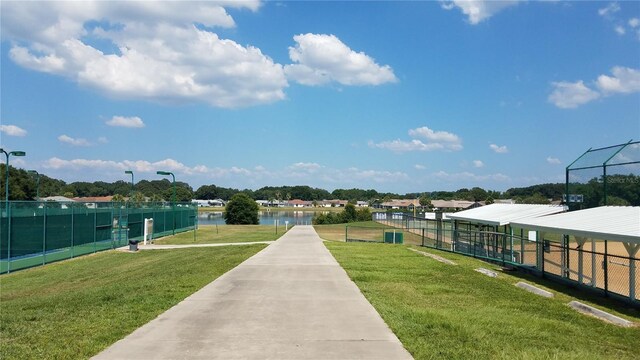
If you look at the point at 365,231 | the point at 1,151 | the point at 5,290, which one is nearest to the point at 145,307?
the point at 5,290

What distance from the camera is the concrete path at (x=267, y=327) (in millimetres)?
6961

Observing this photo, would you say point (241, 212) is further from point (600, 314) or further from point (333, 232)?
point (600, 314)

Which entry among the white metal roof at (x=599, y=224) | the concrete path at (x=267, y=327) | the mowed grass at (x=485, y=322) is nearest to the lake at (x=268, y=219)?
the white metal roof at (x=599, y=224)

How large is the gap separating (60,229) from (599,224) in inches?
878

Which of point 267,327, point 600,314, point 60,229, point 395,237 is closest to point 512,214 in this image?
point 600,314

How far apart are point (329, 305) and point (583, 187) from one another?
12.2 m

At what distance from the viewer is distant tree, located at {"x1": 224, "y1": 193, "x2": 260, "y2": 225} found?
79188 millimetres

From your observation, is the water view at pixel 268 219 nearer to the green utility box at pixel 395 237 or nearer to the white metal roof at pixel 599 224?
the green utility box at pixel 395 237

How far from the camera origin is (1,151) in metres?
31.8

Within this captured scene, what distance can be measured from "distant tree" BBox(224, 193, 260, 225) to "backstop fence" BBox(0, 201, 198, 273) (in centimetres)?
4227

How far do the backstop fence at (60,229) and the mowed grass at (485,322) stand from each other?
13.9 meters

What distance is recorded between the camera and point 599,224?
13109 mm

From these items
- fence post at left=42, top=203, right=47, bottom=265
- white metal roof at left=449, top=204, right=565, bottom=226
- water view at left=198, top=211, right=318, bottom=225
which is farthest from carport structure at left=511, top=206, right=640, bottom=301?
water view at left=198, top=211, right=318, bottom=225

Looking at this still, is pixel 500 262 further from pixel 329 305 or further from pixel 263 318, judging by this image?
pixel 263 318
